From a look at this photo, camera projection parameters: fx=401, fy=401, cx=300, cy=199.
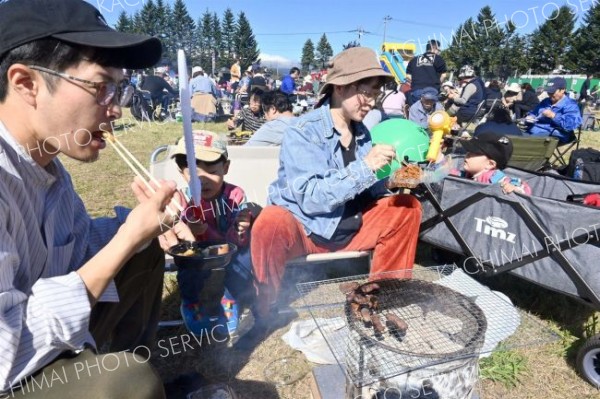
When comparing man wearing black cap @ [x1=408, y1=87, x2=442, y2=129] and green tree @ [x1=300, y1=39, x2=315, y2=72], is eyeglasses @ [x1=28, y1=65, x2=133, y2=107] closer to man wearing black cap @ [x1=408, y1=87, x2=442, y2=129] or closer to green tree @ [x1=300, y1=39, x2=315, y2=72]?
man wearing black cap @ [x1=408, y1=87, x2=442, y2=129]

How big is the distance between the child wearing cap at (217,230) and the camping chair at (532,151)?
3.86 m

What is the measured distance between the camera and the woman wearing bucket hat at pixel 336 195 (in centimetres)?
246

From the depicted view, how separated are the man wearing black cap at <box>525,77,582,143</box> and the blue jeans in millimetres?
6174

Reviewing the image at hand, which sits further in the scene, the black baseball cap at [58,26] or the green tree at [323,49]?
the green tree at [323,49]

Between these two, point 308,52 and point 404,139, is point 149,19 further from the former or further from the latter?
point 308,52

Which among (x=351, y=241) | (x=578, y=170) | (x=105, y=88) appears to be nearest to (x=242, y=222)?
(x=351, y=241)

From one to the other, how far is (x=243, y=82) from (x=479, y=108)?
9.97m

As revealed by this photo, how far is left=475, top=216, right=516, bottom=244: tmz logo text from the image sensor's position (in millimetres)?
2732

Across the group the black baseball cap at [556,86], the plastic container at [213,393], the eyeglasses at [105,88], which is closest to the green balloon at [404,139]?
the plastic container at [213,393]

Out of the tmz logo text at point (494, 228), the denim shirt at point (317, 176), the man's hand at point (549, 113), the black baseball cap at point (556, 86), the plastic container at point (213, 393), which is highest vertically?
the black baseball cap at point (556, 86)

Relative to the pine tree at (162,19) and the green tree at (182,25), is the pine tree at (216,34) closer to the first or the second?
the green tree at (182,25)

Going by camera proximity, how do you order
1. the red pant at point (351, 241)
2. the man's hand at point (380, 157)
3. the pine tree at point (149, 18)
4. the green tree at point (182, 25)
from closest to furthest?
the man's hand at point (380, 157)
the red pant at point (351, 241)
the pine tree at point (149, 18)
the green tree at point (182, 25)

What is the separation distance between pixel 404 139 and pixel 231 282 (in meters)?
1.78

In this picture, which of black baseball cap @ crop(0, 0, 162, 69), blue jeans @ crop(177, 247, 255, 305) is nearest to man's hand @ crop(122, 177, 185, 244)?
black baseball cap @ crop(0, 0, 162, 69)
